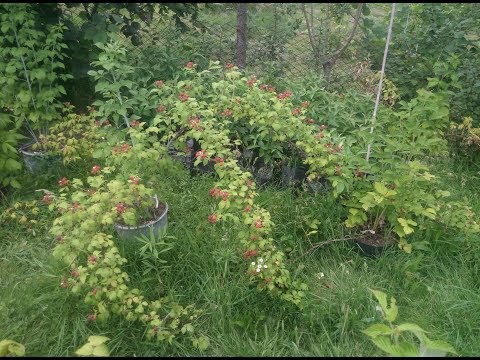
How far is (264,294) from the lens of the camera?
2484mm

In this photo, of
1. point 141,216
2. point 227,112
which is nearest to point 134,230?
point 141,216

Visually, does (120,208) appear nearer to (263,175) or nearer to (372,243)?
(263,175)

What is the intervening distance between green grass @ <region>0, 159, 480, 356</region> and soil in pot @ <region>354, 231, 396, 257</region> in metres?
0.05

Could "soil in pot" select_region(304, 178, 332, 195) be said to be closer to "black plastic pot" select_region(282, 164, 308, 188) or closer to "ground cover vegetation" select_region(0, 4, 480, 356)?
"ground cover vegetation" select_region(0, 4, 480, 356)

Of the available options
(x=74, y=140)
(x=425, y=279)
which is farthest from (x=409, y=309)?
(x=74, y=140)

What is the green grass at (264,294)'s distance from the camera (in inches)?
89.2

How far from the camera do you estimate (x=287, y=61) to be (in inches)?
196

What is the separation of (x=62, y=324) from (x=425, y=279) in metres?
2.03

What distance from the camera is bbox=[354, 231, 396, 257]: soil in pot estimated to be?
2812mm

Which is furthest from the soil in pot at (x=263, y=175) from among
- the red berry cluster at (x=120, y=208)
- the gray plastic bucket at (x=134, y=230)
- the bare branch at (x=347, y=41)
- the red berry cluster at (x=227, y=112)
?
the bare branch at (x=347, y=41)

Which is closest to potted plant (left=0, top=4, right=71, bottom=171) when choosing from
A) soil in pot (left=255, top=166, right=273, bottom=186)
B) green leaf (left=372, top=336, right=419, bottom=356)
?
soil in pot (left=255, top=166, right=273, bottom=186)

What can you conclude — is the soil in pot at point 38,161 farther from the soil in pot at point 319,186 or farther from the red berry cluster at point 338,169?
the red berry cluster at point 338,169

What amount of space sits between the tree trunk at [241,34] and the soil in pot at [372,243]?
2.38 metres

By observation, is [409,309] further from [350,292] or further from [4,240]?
[4,240]
